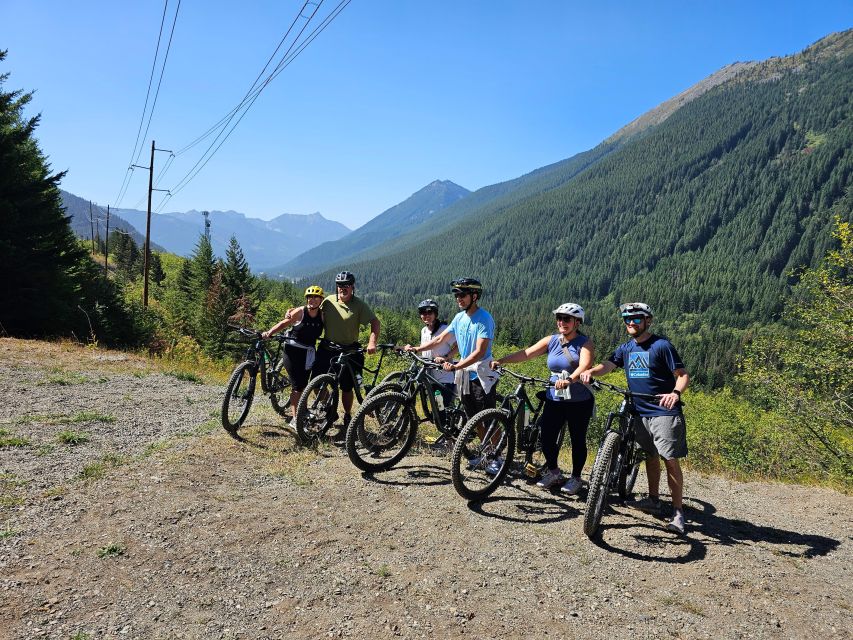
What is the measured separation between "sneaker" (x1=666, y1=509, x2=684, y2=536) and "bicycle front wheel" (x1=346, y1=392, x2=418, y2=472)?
3480 millimetres

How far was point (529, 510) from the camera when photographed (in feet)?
19.3

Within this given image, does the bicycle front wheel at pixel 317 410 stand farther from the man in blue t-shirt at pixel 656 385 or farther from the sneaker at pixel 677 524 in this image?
the sneaker at pixel 677 524

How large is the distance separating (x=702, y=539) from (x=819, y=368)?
14.4 m

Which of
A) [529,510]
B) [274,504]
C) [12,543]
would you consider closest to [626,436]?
[529,510]

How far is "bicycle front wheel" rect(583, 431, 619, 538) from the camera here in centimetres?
511

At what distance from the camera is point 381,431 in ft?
22.0

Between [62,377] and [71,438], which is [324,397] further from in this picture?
[62,377]

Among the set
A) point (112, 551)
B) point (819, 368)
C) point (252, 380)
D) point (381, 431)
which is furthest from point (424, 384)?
point (819, 368)

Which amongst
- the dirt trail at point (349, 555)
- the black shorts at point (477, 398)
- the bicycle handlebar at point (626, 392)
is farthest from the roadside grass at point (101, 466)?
the bicycle handlebar at point (626, 392)

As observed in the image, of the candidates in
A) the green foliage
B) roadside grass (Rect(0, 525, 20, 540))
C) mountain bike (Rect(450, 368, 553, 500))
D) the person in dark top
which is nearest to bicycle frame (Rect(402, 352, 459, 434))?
mountain bike (Rect(450, 368, 553, 500))

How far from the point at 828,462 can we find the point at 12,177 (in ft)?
107

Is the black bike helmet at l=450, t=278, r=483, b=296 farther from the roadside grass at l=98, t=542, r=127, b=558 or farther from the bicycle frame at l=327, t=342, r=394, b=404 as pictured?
the roadside grass at l=98, t=542, r=127, b=558

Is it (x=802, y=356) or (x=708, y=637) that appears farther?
(x=802, y=356)

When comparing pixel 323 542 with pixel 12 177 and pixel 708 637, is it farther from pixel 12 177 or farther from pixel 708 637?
pixel 12 177
